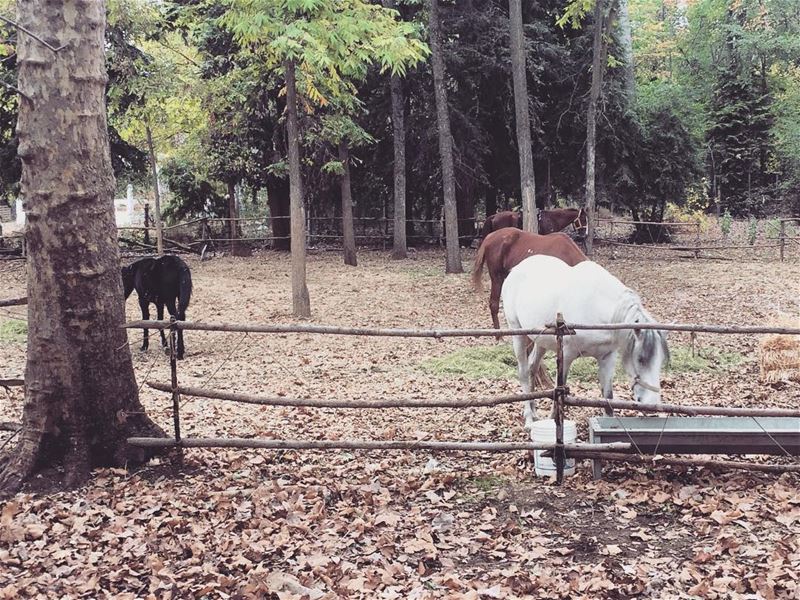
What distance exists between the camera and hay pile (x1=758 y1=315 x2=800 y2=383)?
7553 millimetres

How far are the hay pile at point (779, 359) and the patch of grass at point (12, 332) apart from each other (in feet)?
32.2

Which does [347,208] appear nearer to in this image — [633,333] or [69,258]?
[633,333]

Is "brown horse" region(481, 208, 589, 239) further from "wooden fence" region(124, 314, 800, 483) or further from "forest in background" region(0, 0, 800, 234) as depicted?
"wooden fence" region(124, 314, 800, 483)

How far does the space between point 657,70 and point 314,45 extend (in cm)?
3209

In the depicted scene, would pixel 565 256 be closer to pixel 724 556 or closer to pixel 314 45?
pixel 314 45

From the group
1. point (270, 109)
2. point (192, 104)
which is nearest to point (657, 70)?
point (270, 109)

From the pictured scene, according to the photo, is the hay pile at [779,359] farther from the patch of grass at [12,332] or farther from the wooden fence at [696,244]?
the wooden fence at [696,244]

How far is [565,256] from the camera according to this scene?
381 inches

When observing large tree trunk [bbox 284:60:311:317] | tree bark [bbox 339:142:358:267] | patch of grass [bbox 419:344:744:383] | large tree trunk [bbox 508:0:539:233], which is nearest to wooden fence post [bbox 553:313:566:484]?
patch of grass [bbox 419:344:744:383]

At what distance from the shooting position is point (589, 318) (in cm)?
571

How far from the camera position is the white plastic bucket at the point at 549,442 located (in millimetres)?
4895

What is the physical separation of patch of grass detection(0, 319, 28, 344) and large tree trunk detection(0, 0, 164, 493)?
604 centimetres

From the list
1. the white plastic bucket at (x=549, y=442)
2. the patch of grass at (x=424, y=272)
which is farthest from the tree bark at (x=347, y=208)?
the white plastic bucket at (x=549, y=442)

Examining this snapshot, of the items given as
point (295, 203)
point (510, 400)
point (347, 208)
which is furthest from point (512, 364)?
point (347, 208)
